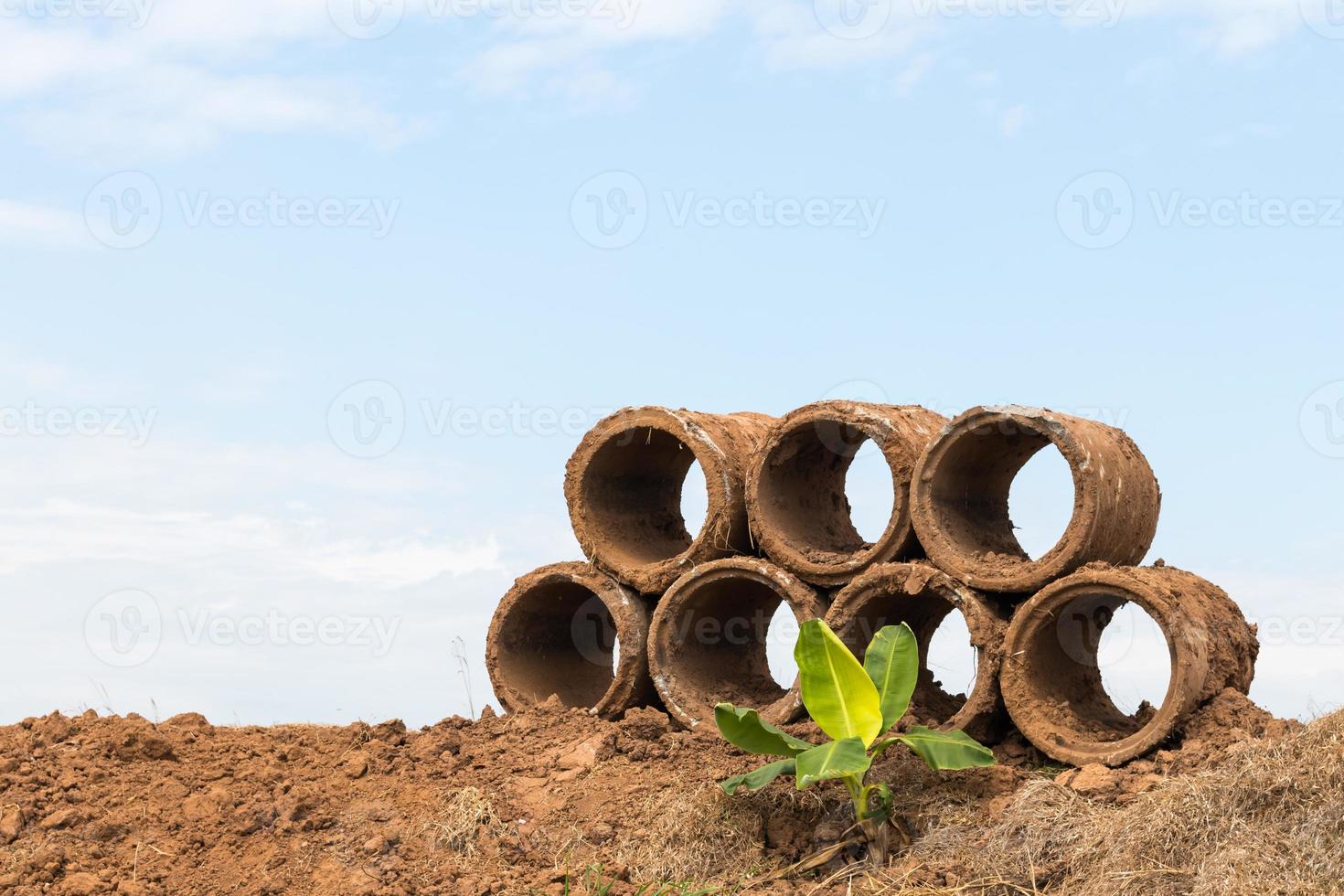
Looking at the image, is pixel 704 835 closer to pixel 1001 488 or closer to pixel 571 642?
pixel 1001 488

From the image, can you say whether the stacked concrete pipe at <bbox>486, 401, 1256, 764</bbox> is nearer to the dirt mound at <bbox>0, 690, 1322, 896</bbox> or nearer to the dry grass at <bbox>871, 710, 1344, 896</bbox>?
the dirt mound at <bbox>0, 690, 1322, 896</bbox>

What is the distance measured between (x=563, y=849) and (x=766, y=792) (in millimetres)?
987

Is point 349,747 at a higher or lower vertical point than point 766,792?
higher

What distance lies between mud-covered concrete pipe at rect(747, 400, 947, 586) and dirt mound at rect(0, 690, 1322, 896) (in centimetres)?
92

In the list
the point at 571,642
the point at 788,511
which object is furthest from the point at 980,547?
the point at 571,642

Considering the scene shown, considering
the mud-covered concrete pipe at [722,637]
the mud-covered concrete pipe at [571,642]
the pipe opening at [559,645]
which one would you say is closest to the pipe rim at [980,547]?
the mud-covered concrete pipe at [722,637]

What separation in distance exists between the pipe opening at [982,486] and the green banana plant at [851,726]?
45.0 inches

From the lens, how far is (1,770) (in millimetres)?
7469

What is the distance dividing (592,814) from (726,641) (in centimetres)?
190

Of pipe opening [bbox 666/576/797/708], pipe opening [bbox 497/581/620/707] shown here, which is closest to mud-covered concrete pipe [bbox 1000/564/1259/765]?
pipe opening [bbox 666/576/797/708]

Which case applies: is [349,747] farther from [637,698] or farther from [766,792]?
[766,792]

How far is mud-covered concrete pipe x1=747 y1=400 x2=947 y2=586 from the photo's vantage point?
24.6ft

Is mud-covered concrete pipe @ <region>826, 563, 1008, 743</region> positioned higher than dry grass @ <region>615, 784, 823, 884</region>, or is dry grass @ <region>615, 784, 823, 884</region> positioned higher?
mud-covered concrete pipe @ <region>826, 563, 1008, 743</region>

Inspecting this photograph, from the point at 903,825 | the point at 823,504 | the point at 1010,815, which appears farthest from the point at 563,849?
the point at 823,504
